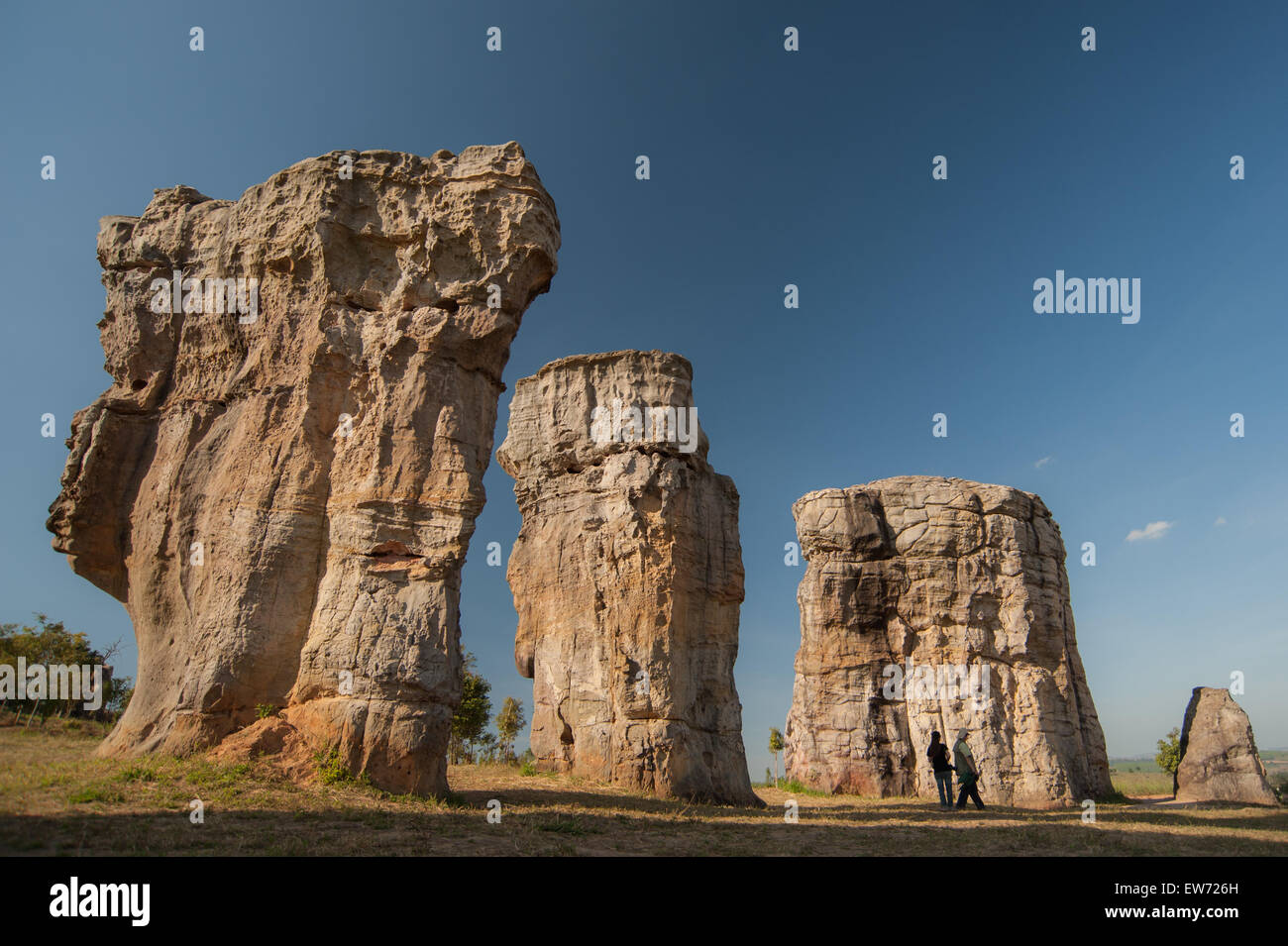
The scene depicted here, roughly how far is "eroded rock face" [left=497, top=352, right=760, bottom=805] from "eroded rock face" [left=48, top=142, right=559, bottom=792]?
5.95m

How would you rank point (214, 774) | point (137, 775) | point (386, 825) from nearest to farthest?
1. point (386, 825)
2. point (137, 775)
3. point (214, 774)

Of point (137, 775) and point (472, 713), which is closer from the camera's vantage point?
point (137, 775)

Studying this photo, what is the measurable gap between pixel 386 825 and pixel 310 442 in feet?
19.5

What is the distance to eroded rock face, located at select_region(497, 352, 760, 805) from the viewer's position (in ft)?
54.4

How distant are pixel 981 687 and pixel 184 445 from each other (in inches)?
946

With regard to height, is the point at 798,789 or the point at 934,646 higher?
the point at 934,646

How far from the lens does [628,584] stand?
17562 mm

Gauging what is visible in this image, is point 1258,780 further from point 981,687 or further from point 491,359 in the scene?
point 491,359

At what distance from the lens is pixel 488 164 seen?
12656 millimetres

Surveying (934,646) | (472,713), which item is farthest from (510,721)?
(934,646)

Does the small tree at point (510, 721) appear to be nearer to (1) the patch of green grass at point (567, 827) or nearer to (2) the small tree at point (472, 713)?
(2) the small tree at point (472, 713)

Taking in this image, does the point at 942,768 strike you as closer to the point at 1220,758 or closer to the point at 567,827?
the point at 567,827

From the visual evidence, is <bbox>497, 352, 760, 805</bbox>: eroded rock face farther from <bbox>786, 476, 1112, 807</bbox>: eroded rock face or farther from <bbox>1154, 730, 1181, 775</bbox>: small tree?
<bbox>1154, 730, 1181, 775</bbox>: small tree
